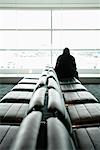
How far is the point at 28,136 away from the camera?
110cm

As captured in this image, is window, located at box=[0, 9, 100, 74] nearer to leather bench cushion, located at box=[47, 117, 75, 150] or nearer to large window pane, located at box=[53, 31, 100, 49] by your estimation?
large window pane, located at box=[53, 31, 100, 49]

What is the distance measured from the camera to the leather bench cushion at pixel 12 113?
2.52 meters

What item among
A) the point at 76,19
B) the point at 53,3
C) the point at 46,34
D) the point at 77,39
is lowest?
the point at 77,39

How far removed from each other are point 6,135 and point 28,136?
3.28 feet

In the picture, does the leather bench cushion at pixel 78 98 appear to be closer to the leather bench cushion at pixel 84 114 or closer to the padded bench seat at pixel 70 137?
the leather bench cushion at pixel 84 114

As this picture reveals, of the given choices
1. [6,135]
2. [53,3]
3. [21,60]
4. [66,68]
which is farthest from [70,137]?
[21,60]

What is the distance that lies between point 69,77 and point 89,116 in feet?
9.25

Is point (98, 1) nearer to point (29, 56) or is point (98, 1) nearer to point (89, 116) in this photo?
point (29, 56)

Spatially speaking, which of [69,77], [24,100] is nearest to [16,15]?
[69,77]

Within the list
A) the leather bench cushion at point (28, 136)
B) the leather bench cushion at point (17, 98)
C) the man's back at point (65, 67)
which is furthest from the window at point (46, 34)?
the leather bench cushion at point (28, 136)

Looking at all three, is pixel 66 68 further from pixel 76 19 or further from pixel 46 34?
pixel 76 19

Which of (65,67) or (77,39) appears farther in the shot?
(77,39)

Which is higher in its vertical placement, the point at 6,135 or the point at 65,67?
the point at 65,67

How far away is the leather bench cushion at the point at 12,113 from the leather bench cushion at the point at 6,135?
0.66 feet
